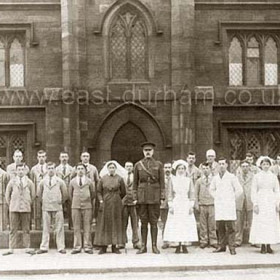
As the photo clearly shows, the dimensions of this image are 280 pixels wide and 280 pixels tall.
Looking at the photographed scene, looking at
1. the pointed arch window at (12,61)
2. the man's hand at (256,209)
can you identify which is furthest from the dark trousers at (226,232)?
the pointed arch window at (12,61)

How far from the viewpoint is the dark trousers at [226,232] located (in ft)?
39.0

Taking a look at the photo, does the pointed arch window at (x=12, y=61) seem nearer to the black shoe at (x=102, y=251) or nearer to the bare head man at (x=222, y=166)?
the black shoe at (x=102, y=251)

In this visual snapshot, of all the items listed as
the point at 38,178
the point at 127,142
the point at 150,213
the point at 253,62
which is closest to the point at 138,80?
the point at 127,142

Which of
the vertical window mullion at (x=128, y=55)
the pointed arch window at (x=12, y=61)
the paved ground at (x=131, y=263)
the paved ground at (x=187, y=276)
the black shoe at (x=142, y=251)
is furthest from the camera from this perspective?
the pointed arch window at (x=12, y=61)

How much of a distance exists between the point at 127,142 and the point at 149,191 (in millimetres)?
7182

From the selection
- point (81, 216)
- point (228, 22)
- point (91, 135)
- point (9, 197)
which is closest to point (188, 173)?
point (81, 216)

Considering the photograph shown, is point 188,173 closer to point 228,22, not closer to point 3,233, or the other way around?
point 3,233

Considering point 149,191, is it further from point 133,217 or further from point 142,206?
point 133,217

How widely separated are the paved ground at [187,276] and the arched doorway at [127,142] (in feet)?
29.4

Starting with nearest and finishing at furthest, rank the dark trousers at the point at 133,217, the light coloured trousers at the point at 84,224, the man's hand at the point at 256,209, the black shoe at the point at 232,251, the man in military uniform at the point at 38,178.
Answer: the black shoe at the point at 232,251, the man's hand at the point at 256,209, the light coloured trousers at the point at 84,224, the dark trousers at the point at 133,217, the man in military uniform at the point at 38,178

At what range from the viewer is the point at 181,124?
18500 mm

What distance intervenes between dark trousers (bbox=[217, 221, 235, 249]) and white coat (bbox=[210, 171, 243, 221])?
0.14 meters

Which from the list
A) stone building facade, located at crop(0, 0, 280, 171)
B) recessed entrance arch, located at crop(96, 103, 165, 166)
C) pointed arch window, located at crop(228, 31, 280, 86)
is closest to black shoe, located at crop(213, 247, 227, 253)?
stone building facade, located at crop(0, 0, 280, 171)

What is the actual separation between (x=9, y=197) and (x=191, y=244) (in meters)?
3.82
